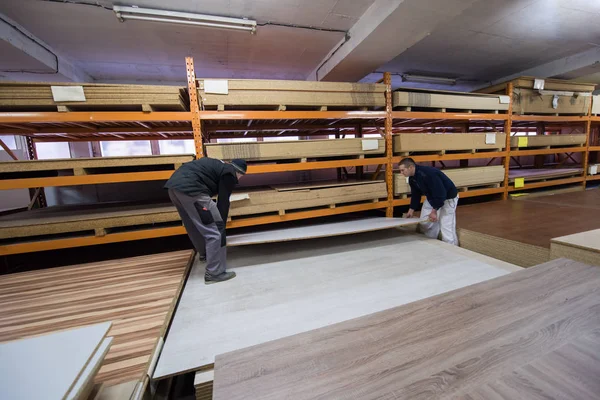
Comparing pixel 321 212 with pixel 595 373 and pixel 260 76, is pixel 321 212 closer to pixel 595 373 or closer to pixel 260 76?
pixel 595 373

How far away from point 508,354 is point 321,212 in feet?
8.89

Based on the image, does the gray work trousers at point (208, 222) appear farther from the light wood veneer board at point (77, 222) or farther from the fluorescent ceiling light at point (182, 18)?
the fluorescent ceiling light at point (182, 18)

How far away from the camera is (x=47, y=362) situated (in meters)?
1.18

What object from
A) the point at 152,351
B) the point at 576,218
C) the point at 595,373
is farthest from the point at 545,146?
the point at 152,351

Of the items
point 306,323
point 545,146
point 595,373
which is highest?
point 545,146

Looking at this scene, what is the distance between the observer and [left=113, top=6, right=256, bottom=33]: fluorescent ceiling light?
3445mm

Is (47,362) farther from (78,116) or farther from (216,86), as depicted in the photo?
(216,86)

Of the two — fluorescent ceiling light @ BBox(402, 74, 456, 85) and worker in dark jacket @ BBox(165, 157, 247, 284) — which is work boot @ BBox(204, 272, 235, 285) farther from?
fluorescent ceiling light @ BBox(402, 74, 456, 85)

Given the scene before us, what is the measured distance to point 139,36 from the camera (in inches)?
169

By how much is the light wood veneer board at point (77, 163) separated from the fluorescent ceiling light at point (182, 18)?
2.22 m

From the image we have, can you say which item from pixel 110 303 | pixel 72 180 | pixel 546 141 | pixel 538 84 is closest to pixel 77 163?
pixel 72 180

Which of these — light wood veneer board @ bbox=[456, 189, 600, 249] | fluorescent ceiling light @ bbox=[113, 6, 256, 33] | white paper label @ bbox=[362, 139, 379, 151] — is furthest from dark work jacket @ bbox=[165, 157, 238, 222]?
light wood veneer board @ bbox=[456, 189, 600, 249]

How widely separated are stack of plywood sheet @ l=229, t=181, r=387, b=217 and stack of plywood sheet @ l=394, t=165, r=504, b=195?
0.38m

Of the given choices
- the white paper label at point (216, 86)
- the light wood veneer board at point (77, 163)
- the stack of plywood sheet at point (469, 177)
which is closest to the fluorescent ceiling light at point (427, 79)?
the stack of plywood sheet at point (469, 177)
